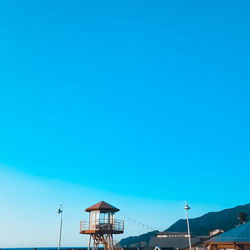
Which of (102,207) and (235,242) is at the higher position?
(102,207)

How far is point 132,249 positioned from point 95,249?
3797cm

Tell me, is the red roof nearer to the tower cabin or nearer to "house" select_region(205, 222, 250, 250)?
the tower cabin

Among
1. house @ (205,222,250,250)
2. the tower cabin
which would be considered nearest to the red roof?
the tower cabin

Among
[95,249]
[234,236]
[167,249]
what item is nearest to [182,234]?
[167,249]

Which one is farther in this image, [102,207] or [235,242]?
[102,207]

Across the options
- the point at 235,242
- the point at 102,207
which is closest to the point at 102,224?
the point at 102,207

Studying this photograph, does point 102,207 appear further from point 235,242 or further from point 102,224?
point 235,242

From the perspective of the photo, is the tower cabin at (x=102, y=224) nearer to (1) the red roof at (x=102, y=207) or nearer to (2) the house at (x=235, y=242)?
(1) the red roof at (x=102, y=207)

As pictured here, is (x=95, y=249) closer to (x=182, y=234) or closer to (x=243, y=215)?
(x=243, y=215)

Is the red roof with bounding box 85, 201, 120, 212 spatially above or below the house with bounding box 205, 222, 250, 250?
above

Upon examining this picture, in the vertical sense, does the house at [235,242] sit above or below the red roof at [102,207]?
below

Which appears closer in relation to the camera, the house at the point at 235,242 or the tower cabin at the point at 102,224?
the house at the point at 235,242

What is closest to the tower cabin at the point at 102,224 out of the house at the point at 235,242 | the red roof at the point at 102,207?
Result: the red roof at the point at 102,207

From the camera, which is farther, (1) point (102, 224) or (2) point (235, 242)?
(1) point (102, 224)
